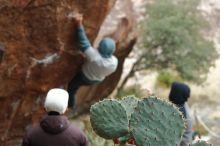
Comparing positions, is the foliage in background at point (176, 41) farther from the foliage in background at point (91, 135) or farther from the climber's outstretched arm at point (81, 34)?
the climber's outstretched arm at point (81, 34)

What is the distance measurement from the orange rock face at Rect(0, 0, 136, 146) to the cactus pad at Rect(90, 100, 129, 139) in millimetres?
3329

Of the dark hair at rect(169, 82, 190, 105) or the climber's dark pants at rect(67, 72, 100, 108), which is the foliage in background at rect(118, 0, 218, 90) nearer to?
the climber's dark pants at rect(67, 72, 100, 108)

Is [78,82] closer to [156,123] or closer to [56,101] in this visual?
[56,101]

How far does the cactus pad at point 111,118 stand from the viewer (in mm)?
5109

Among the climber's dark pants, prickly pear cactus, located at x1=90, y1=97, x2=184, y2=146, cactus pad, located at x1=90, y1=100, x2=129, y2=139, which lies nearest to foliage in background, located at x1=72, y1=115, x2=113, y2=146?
the climber's dark pants

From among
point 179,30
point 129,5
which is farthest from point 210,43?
point 129,5

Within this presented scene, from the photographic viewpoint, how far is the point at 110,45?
9180 mm

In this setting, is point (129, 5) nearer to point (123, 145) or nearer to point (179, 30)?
point (179, 30)

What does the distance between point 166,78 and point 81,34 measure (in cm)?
709

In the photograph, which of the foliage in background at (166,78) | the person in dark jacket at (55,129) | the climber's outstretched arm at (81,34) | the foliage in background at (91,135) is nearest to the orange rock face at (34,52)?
the climber's outstretched arm at (81,34)

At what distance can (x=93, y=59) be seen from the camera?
9.15m

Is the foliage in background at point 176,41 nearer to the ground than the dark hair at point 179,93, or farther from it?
nearer to the ground

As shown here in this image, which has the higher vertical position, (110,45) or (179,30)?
(110,45)

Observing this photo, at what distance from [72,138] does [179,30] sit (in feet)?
28.0
